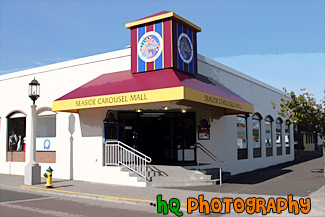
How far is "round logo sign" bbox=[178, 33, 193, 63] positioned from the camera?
14.3 metres

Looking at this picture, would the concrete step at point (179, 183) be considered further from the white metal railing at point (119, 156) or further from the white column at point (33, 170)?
the white column at point (33, 170)

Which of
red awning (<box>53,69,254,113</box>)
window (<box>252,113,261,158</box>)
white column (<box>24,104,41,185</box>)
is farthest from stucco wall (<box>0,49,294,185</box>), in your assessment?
white column (<box>24,104,41,185</box>)

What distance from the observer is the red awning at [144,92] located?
11.8 metres

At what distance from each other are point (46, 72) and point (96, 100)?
5.85m

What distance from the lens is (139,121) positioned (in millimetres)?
16688

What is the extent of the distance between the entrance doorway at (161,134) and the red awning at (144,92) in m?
2.14

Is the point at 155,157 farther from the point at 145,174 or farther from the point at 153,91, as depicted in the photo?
the point at 153,91

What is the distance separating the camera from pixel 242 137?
19.8 m

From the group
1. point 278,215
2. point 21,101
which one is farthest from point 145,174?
point 21,101

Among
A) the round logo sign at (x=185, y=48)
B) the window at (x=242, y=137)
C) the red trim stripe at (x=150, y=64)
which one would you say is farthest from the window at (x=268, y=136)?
the red trim stripe at (x=150, y=64)

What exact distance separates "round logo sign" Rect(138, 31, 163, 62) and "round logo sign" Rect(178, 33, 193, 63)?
0.82 meters

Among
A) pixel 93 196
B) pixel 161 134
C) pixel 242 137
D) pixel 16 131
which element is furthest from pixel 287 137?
pixel 93 196

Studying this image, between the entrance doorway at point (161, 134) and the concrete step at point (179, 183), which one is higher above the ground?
the entrance doorway at point (161, 134)

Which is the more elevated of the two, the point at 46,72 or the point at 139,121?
the point at 46,72
